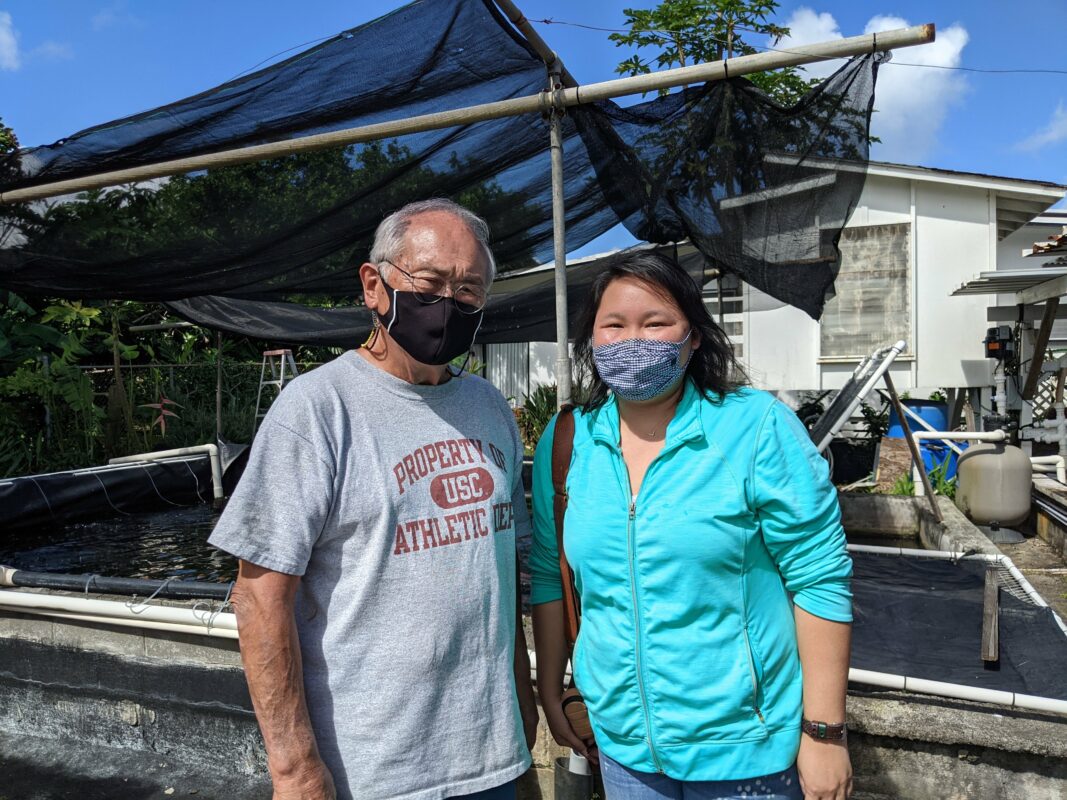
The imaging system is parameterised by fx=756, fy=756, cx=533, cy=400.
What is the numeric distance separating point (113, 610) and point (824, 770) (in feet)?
8.90

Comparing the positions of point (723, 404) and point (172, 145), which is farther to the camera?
point (172, 145)

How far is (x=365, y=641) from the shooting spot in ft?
4.74

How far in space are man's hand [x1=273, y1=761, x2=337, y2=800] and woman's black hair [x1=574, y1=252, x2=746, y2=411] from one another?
923 millimetres

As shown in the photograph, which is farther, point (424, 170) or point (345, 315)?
point (345, 315)

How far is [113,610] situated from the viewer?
9.80ft

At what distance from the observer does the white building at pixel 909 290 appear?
984 centimetres

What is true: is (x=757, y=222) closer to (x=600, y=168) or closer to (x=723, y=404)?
(x=600, y=168)

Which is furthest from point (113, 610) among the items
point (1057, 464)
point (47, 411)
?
point (1057, 464)

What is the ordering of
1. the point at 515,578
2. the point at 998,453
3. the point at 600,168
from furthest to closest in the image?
the point at 998,453 → the point at 600,168 → the point at 515,578

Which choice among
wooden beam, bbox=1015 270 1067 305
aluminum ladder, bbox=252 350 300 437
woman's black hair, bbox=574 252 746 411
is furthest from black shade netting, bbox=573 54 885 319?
aluminum ladder, bbox=252 350 300 437

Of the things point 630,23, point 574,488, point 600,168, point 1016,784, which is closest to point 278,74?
point 600,168

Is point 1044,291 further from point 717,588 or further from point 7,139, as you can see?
point 7,139

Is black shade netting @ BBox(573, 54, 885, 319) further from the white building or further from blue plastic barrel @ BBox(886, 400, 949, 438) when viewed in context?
the white building

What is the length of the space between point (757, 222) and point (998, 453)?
3958mm
